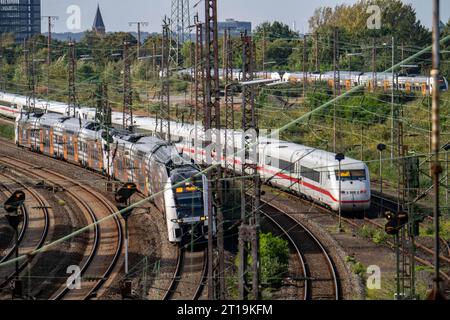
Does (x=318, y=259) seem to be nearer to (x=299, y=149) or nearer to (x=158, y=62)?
(x=299, y=149)

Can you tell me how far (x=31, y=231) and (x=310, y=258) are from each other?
340 inches

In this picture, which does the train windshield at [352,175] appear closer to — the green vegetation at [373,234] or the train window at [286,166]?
the green vegetation at [373,234]

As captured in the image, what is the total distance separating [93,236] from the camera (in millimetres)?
25297

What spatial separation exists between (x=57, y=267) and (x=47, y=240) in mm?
3250

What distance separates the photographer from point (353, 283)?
785 inches

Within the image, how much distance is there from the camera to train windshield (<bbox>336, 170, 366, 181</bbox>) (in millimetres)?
27277

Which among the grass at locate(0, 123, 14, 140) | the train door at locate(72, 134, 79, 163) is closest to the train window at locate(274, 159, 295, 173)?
the train door at locate(72, 134, 79, 163)

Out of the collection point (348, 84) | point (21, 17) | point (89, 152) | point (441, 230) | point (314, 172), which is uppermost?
point (21, 17)

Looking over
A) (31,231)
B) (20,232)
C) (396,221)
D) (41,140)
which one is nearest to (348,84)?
(41,140)

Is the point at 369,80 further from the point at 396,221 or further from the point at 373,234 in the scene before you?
the point at 396,221

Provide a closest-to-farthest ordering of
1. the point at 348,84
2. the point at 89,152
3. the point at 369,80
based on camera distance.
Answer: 1. the point at 89,152
2. the point at 369,80
3. the point at 348,84

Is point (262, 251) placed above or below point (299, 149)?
below

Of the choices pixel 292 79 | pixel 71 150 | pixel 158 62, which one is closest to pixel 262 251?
pixel 71 150

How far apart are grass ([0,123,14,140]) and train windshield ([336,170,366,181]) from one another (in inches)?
1188
